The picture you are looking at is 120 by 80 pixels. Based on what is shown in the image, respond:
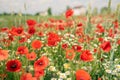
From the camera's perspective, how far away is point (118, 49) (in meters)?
5.22

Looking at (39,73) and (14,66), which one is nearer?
(39,73)

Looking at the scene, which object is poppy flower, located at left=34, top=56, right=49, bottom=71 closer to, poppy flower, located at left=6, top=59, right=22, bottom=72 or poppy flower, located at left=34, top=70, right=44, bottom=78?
poppy flower, located at left=34, top=70, right=44, bottom=78

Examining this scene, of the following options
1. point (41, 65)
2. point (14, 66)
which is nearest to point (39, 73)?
point (41, 65)

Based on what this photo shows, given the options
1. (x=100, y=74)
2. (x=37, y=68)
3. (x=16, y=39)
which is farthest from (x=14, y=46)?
(x=37, y=68)

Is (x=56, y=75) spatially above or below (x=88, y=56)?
below

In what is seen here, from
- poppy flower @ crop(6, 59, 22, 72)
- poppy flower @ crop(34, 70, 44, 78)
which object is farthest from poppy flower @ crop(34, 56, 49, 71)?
poppy flower @ crop(6, 59, 22, 72)

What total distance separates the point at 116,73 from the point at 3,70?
4.72 ft

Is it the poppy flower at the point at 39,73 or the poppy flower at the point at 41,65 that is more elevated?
the poppy flower at the point at 41,65

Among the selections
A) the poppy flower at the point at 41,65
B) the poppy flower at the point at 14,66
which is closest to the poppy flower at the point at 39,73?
the poppy flower at the point at 41,65

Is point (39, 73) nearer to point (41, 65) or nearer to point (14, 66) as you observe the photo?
point (41, 65)

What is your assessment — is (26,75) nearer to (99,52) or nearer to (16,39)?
(99,52)

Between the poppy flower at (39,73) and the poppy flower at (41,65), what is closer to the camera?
the poppy flower at (39,73)

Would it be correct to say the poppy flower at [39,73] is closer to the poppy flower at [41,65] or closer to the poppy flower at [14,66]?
the poppy flower at [41,65]

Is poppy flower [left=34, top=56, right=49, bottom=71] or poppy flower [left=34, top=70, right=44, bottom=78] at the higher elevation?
poppy flower [left=34, top=56, right=49, bottom=71]
